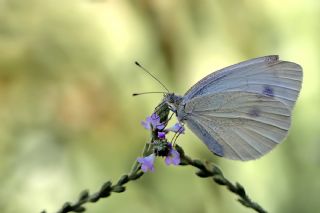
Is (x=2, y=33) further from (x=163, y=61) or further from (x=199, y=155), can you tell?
(x=199, y=155)

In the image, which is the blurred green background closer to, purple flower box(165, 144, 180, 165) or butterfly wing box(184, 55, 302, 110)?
butterfly wing box(184, 55, 302, 110)

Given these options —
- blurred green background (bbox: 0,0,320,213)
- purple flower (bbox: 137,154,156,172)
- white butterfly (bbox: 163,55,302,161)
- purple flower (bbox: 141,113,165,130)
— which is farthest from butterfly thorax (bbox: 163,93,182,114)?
blurred green background (bbox: 0,0,320,213)

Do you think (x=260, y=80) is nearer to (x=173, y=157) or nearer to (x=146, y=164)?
(x=173, y=157)

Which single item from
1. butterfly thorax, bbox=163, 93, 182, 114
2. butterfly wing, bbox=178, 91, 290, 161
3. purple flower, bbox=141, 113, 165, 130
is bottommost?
butterfly wing, bbox=178, 91, 290, 161

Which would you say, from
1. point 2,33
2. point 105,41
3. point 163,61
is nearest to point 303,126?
point 163,61

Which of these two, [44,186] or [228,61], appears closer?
[44,186]

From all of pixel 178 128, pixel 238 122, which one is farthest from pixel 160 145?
pixel 238 122
